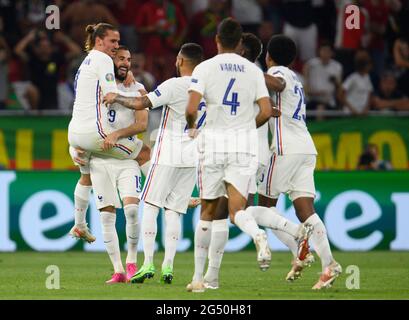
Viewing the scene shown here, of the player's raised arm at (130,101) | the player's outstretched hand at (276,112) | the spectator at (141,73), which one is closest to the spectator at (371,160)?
the spectator at (141,73)

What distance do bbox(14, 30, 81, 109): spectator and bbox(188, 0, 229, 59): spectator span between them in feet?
6.93

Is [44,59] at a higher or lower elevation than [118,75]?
higher

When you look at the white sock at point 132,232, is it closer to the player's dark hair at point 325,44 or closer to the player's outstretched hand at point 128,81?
the player's outstretched hand at point 128,81

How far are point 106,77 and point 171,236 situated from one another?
1788mm

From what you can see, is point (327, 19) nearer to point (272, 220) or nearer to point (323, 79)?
point (323, 79)

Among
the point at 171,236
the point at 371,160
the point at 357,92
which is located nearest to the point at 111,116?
the point at 171,236

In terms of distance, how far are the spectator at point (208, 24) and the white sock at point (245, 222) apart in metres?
10.1

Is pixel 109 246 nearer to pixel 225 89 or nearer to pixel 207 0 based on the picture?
pixel 225 89

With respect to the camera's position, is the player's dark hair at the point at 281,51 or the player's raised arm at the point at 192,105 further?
the player's dark hair at the point at 281,51

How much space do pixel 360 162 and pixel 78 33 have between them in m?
5.50

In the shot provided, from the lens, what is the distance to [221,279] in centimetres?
1262

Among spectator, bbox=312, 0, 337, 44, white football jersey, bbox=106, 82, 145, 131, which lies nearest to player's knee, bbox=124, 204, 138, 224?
white football jersey, bbox=106, 82, 145, 131

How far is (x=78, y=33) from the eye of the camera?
66.3 feet

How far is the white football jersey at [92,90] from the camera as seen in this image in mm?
11875
